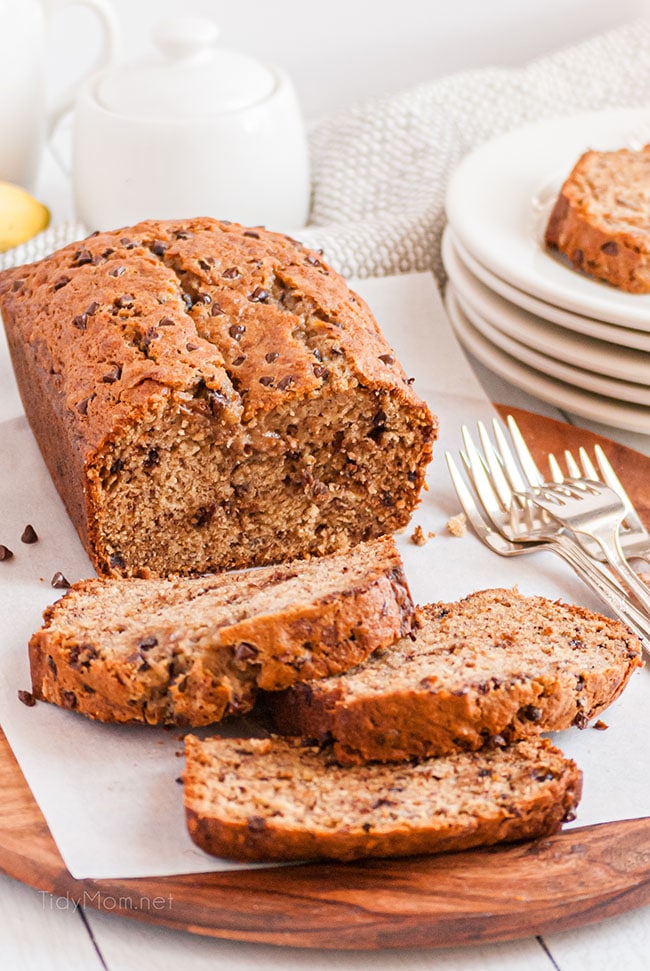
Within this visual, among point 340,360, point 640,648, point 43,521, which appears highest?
point 340,360

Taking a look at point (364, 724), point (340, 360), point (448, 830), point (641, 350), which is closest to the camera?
point (448, 830)

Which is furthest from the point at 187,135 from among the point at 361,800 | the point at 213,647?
the point at 361,800

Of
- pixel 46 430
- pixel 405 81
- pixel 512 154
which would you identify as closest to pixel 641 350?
pixel 512 154

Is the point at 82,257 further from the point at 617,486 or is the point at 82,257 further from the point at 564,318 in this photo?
the point at 617,486

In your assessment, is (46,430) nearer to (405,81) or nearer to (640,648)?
(640,648)

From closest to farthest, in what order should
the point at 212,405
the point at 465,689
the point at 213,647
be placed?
the point at 465,689, the point at 213,647, the point at 212,405

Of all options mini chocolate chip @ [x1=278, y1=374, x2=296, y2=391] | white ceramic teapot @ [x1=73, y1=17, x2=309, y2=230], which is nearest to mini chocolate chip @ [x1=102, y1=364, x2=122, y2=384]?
mini chocolate chip @ [x1=278, y1=374, x2=296, y2=391]
